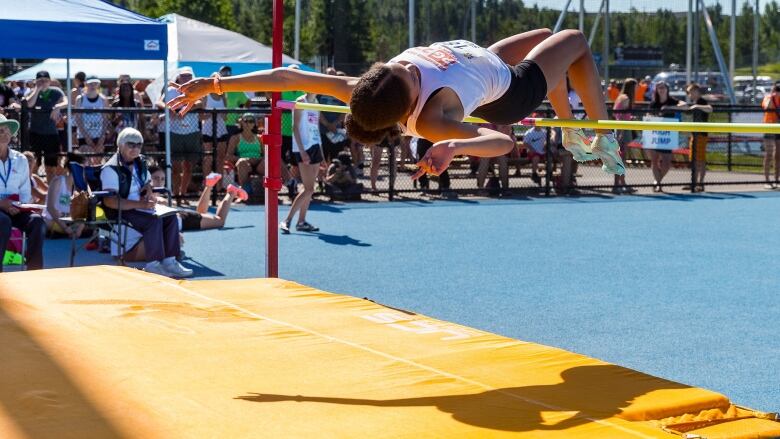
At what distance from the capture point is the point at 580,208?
13.6 m

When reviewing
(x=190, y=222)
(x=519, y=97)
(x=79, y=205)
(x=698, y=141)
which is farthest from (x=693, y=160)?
(x=519, y=97)

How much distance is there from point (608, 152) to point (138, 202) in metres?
4.12

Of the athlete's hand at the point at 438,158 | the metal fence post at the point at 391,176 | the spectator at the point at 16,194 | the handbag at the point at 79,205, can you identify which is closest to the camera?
the athlete's hand at the point at 438,158

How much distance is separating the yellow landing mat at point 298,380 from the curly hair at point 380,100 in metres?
0.93

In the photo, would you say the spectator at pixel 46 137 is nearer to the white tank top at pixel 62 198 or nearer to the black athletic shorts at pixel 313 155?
the white tank top at pixel 62 198

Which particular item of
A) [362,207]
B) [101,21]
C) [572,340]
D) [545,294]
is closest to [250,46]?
[362,207]

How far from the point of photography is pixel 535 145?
15.0 meters

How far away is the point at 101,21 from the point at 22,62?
95.8 ft

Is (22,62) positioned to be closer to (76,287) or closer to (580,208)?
(580,208)

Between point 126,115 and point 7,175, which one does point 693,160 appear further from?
point 7,175

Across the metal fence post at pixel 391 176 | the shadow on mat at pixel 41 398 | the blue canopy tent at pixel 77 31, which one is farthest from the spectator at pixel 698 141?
the shadow on mat at pixel 41 398

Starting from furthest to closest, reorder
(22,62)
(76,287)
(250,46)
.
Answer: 1. (22,62)
2. (250,46)
3. (76,287)

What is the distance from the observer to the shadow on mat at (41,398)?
311cm

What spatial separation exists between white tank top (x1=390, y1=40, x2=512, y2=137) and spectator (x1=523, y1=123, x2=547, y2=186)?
10192mm
